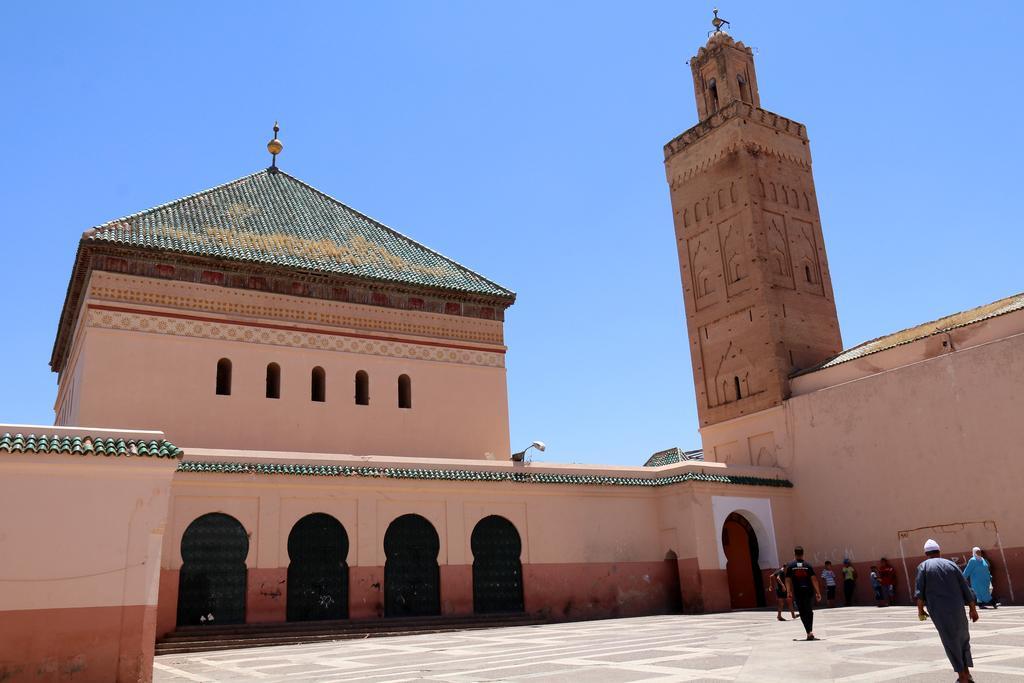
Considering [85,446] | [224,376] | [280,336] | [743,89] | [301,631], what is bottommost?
[301,631]

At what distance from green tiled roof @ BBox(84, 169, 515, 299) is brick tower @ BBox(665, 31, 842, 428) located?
599cm

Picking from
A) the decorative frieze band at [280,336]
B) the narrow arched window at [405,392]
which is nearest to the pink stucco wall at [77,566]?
the decorative frieze band at [280,336]

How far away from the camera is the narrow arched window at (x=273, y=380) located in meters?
16.6

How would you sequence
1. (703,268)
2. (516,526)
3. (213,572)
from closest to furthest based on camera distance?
(213,572) < (516,526) < (703,268)

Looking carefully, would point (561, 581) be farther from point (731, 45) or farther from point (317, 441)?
point (731, 45)

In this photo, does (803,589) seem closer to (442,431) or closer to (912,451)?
(912,451)

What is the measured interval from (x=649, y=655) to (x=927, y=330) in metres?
12.4

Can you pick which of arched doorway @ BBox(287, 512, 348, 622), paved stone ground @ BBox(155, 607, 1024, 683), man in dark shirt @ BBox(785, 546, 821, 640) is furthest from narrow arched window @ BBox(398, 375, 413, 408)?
man in dark shirt @ BBox(785, 546, 821, 640)

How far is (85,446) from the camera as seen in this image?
355 inches

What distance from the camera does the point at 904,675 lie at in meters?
6.31

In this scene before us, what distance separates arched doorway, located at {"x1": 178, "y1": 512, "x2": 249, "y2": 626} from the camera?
12.9m

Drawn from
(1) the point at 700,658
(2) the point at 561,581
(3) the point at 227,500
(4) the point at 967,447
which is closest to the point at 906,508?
(4) the point at 967,447

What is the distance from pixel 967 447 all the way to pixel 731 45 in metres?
13.0

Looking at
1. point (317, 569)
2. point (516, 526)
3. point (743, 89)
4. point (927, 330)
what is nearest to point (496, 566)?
point (516, 526)
